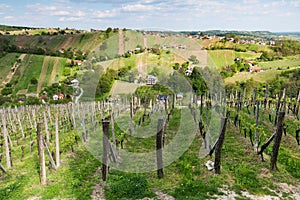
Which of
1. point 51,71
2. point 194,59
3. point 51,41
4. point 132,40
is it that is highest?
point 51,41

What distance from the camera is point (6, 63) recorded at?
78.9 metres

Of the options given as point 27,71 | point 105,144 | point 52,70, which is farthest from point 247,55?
point 105,144

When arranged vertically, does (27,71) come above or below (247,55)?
below

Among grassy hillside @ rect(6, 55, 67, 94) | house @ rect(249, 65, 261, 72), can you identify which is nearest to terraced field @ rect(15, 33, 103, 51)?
grassy hillside @ rect(6, 55, 67, 94)

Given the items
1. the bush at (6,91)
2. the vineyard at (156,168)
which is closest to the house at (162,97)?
the vineyard at (156,168)

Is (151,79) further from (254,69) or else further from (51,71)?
(51,71)

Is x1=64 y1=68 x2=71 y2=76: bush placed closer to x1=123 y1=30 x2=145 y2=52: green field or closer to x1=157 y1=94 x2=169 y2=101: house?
x1=157 y1=94 x2=169 y2=101: house

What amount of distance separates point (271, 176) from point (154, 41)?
32.5ft

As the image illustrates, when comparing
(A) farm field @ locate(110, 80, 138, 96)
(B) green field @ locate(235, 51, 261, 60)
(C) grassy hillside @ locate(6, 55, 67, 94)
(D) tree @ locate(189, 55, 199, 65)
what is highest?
(B) green field @ locate(235, 51, 261, 60)

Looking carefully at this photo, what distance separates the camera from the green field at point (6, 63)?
240 ft

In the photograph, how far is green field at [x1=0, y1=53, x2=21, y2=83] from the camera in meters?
73.2

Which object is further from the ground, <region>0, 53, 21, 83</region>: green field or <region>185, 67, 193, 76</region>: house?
<region>185, 67, 193, 76</region>: house

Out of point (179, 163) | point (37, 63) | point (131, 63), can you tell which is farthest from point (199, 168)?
point (37, 63)

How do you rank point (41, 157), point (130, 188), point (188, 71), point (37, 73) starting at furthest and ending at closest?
1. point (37, 73)
2. point (188, 71)
3. point (41, 157)
4. point (130, 188)
